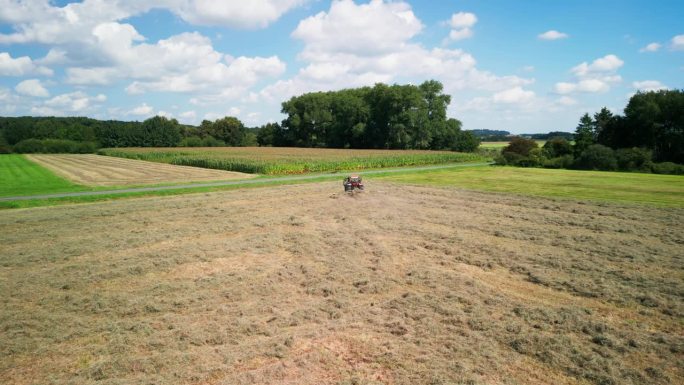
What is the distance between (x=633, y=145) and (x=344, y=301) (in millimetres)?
56776

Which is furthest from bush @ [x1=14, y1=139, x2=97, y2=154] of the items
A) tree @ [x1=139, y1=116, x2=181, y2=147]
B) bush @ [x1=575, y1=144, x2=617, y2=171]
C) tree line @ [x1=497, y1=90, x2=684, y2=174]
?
bush @ [x1=575, y1=144, x2=617, y2=171]

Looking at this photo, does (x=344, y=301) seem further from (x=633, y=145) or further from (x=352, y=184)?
(x=633, y=145)

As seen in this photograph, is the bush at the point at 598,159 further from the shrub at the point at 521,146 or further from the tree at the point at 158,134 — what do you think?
the tree at the point at 158,134

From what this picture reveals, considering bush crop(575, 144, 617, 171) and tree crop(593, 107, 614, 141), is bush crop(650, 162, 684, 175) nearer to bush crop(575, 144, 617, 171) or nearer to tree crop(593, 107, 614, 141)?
bush crop(575, 144, 617, 171)

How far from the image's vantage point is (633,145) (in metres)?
51.8

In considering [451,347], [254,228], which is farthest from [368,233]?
[451,347]

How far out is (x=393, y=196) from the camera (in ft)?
87.0

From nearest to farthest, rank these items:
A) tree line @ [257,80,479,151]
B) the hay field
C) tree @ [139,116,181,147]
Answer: the hay field
tree line @ [257,80,479,151]
tree @ [139,116,181,147]

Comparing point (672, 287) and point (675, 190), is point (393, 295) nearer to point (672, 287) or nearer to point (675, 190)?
point (672, 287)

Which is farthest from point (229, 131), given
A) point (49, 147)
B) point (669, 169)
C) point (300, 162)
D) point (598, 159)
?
point (669, 169)

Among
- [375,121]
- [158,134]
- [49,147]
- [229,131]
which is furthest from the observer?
[229,131]

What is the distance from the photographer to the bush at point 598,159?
45812 millimetres

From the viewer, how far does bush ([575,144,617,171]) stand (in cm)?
4581

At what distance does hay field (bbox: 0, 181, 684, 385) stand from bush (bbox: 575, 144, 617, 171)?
3182cm
